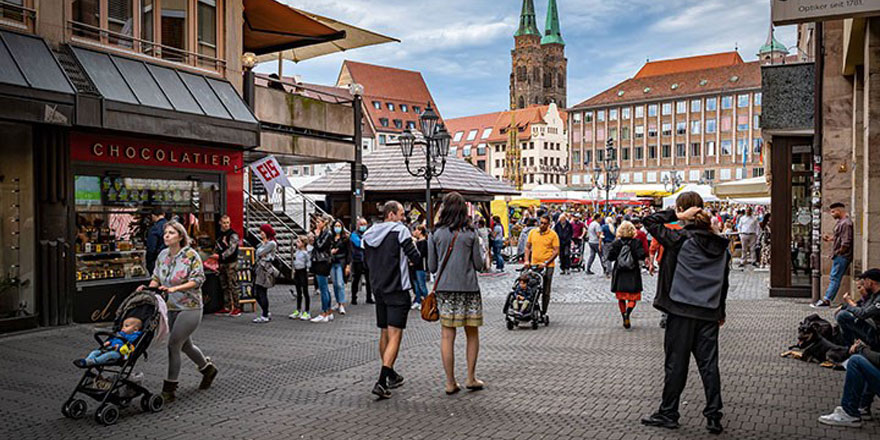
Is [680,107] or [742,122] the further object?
[680,107]

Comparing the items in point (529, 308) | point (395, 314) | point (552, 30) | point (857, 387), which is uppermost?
→ point (552, 30)

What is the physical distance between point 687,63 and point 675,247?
114 m

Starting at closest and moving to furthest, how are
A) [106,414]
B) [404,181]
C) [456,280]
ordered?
[106,414] < [456,280] < [404,181]

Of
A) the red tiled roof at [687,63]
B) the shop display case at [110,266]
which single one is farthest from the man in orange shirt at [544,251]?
the red tiled roof at [687,63]

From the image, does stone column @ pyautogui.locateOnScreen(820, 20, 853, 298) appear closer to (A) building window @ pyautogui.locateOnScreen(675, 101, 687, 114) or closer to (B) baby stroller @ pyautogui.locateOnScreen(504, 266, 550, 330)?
(B) baby stroller @ pyautogui.locateOnScreen(504, 266, 550, 330)

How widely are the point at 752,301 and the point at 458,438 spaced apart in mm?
11273

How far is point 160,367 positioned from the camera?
29.7 feet

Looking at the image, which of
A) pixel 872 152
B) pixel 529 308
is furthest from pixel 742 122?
pixel 529 308

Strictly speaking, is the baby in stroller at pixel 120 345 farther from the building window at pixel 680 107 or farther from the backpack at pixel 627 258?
the building window at pixel 680 107

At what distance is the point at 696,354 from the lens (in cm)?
612

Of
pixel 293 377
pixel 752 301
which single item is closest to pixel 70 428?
pixel 293 377

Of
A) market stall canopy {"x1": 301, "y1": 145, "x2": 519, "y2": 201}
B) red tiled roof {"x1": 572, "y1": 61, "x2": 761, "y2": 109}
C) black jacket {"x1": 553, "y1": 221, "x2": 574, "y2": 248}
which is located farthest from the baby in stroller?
red tiled roof {"x1": 572, "y1": 61, "x2": 761, "y2": 109}

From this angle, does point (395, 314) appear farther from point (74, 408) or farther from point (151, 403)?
point (74, 408)

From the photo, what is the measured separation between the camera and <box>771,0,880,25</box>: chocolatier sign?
665 cm
